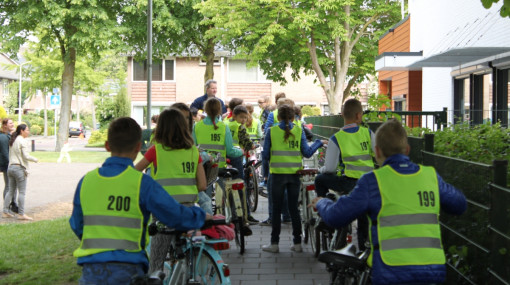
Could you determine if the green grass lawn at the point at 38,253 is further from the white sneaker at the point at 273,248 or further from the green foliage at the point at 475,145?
the green foliage at the point at 475,145

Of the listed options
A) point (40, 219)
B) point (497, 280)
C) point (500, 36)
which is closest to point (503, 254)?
point (497, 280)

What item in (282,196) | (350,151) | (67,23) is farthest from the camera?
(67,23)

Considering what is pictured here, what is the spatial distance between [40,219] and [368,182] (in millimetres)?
11955

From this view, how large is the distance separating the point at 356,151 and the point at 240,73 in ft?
159

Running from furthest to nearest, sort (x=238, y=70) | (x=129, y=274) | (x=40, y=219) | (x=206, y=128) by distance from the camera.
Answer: (x=238, y=70), (x=40, y=219), (x=206, y=128), (x=129, y=274)

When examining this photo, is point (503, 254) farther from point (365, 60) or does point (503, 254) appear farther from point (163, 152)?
point (365, 60)

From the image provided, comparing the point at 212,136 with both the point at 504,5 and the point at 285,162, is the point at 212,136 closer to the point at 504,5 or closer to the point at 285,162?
the point at 285,162

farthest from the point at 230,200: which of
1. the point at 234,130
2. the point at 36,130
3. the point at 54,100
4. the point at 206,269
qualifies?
the point at 36,130

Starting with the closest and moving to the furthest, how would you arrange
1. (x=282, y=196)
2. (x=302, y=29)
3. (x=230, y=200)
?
(x=282, y=196)
(x=230, y=200)
(x=302, y=29)

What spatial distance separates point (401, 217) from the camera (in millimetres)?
3873

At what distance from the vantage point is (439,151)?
645cm

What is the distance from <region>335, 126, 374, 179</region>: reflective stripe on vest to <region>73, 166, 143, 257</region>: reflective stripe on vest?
3.59m

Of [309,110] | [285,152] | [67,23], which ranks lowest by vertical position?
[285,152]

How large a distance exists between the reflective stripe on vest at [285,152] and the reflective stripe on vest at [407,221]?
5008 millimetres
